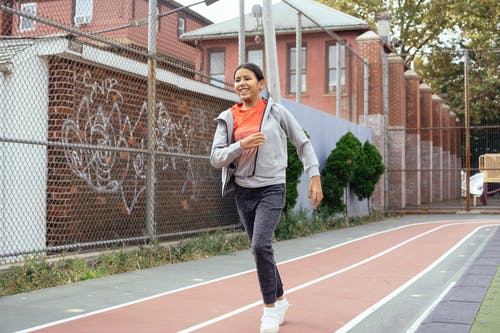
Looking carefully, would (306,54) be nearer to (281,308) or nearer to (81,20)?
(81,20)

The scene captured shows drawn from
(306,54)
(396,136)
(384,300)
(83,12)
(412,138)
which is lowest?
(384,300)

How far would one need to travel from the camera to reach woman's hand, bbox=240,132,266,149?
15.8ft

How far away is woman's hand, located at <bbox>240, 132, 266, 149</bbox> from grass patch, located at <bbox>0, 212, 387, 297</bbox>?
11.0 ft

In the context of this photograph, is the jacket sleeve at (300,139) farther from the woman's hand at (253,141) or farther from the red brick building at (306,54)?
the red brick building at (306,54)

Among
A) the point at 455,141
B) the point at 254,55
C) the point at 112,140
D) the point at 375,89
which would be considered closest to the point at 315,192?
the point at 112,140

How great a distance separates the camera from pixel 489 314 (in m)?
5.37

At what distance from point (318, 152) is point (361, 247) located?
558 cm

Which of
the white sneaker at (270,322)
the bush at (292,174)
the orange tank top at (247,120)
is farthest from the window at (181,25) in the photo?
the white sneaker at (270,322)

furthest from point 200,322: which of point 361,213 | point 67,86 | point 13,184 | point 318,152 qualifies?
point 361,213

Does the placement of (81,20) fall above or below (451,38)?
below

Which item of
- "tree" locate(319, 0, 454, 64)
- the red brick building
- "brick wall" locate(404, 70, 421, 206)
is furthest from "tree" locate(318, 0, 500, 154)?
the red brick building

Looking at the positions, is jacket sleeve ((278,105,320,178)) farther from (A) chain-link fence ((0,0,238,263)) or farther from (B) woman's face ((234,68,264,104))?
(A) chain-link fence ((0,0,238,263))

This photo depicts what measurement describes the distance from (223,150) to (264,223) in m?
0.63

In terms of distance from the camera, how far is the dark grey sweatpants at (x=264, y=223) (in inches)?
195
